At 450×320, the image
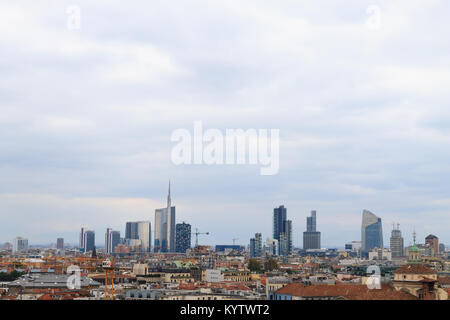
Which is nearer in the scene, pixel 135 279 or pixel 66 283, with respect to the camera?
pixel 66 283

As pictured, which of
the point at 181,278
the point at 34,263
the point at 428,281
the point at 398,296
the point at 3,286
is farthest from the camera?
the point at 34,263
